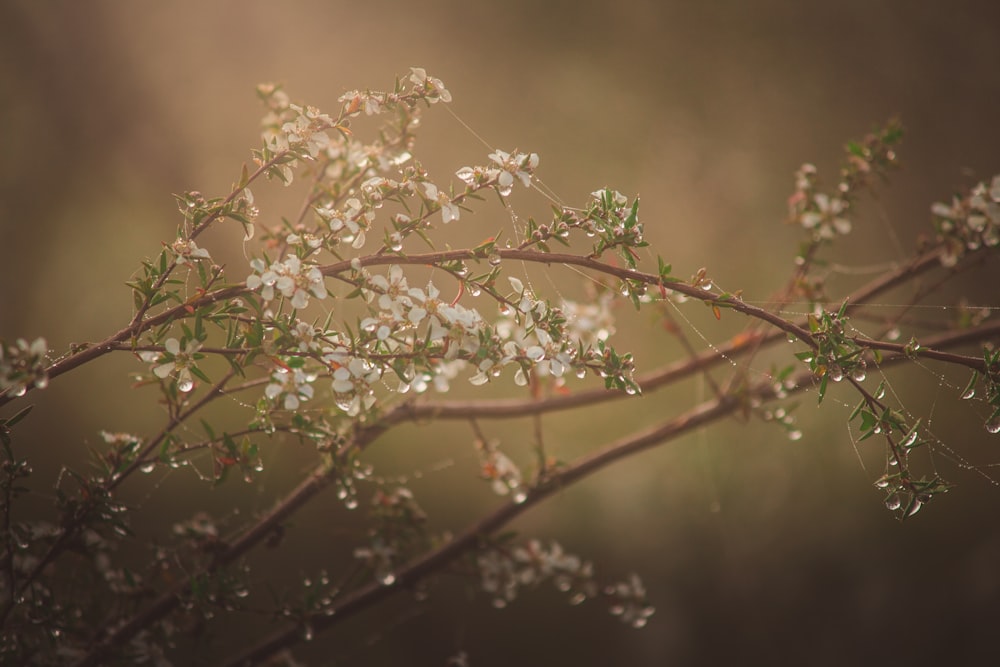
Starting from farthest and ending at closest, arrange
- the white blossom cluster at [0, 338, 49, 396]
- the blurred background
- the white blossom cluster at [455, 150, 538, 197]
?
1. the blurred background
2. the white blossom cluster at [455, 150, 538, 197]
3. the white blossom cluster at [0, 338, 49, 396]

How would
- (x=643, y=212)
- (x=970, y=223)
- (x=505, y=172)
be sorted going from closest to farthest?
(x=505, y=172), (x=970, y=223), (x=643, y=212)

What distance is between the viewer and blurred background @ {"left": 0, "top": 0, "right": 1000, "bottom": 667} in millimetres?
1371

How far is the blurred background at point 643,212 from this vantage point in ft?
4.50

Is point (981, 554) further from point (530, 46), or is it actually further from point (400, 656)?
point (530, 46)

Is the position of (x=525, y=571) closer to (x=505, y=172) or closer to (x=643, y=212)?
(x=505, y=172)

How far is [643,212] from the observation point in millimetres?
1691

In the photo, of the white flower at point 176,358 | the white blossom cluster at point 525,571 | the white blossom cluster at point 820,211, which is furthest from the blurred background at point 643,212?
the white flower at point 176,358

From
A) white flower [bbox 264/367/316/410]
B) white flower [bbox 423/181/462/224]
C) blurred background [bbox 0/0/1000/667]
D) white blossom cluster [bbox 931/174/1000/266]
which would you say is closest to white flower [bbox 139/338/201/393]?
white flower [bbox 264/367/316/410]

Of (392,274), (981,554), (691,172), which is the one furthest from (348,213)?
(981,554)

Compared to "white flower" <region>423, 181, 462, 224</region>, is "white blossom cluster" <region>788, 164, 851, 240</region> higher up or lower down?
higher up

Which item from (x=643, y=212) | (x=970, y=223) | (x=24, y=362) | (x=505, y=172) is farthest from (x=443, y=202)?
(x=643, y=212)

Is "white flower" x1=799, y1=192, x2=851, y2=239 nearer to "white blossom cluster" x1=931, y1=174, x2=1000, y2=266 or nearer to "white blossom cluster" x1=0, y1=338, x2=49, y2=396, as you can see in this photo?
"white blossom cluster" x1=931, y1=174, x2=1000, y2=266

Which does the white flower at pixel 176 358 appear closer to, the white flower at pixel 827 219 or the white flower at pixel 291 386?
the white flower at pixel 291 386

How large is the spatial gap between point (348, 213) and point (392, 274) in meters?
0.08
